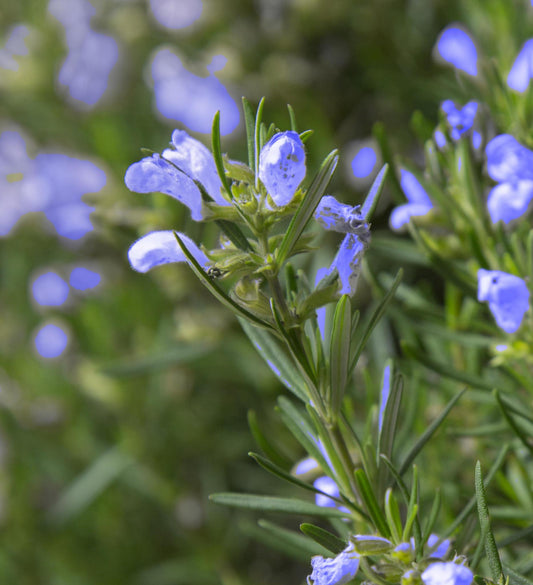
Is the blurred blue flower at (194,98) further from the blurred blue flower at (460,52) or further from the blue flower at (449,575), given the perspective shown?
the blue flower at (449,575)

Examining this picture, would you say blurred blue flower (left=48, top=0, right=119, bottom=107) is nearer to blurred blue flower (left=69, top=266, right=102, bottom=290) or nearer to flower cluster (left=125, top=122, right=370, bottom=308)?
blurred blue flower (left=69, top=266, right=102, bottom=290)

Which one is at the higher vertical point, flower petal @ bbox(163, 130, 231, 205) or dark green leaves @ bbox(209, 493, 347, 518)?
flower petal @ bbox(163, 130, 231, 205)

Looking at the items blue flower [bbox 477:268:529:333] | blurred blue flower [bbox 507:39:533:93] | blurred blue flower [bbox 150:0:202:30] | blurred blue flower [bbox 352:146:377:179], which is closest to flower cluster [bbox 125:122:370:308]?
blue flower [bbox 477:268:529:333]

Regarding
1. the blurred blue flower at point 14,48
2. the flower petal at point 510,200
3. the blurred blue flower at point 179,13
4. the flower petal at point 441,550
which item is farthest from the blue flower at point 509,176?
the blurred blue flower at point 14,48

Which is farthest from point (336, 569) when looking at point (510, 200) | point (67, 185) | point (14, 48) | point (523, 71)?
point (14, 48)

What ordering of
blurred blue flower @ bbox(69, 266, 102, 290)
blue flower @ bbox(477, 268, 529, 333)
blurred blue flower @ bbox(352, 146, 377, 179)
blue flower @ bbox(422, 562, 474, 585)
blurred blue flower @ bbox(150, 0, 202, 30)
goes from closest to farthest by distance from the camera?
blue flower @ bbox(422, 562, 474, 585)
blue flower @ bbox(477, 268, 529, 333)
blurred blue flower @ bbox(352, 146, 377, 179)
blurred blue flower @ bbox(69, 266, 102, 290)
blurred blue flower @ bbox(150, 0, 202, 30)

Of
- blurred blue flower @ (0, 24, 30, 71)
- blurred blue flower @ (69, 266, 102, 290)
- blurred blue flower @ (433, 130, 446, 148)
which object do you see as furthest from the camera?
blurred blue flower @ (0, 24, 30, 71)

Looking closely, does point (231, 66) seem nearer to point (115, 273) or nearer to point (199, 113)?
point (199, 113)
